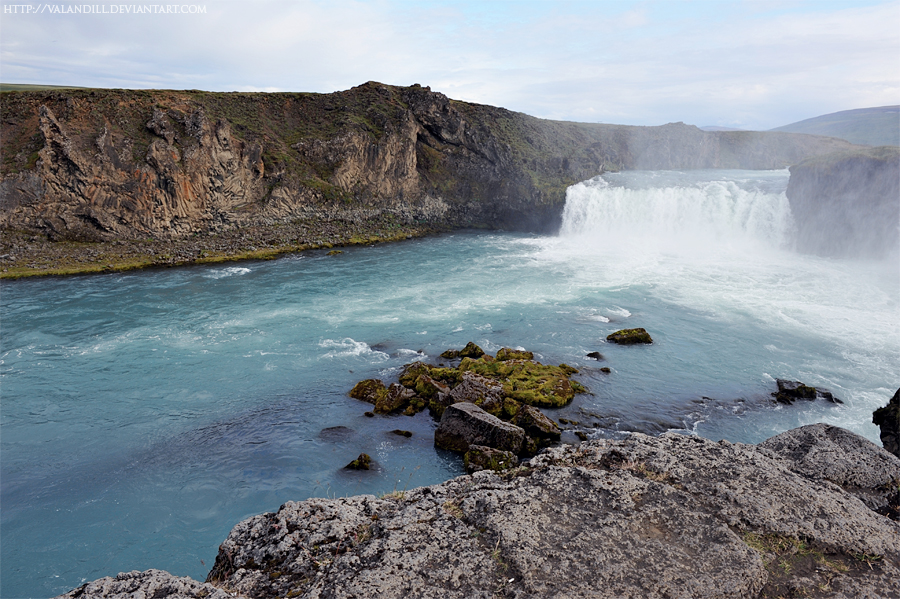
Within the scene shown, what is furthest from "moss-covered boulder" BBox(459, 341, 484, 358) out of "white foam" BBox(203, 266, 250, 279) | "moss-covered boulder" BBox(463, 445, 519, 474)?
"white foam" BBox(203, 266, 250, 279)

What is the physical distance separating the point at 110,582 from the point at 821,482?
392 inches

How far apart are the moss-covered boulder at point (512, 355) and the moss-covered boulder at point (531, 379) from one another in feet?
1.35

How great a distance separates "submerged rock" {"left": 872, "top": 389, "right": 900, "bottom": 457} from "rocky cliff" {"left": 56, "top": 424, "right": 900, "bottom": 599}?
2.98m

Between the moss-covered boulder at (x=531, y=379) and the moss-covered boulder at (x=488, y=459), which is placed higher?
the moss-covered boulder at (x=531, y=379)

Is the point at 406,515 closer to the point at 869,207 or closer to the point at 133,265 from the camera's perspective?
the point at 133,265

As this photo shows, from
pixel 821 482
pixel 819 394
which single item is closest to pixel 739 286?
pixel 819 394

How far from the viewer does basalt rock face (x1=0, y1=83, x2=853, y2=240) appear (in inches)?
1503

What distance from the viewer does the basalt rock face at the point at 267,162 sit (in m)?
38.2

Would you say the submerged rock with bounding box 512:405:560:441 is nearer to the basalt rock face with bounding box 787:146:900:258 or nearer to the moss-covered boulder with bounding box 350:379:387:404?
the moss-covered boulder with bounding box 350:379:387:404

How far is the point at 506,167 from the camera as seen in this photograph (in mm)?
58688

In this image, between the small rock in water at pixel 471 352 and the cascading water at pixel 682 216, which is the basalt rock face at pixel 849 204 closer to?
the cascading water at pixel 682 216

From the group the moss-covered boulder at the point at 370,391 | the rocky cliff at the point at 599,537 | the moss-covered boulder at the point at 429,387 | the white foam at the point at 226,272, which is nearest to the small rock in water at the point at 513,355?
the moss-covered boulder at the point at 429,387

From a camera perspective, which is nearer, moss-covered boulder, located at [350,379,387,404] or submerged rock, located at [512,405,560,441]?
submerged rock, located at [512,405,560,441]

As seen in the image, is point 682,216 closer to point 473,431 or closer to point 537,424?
point 537,424
